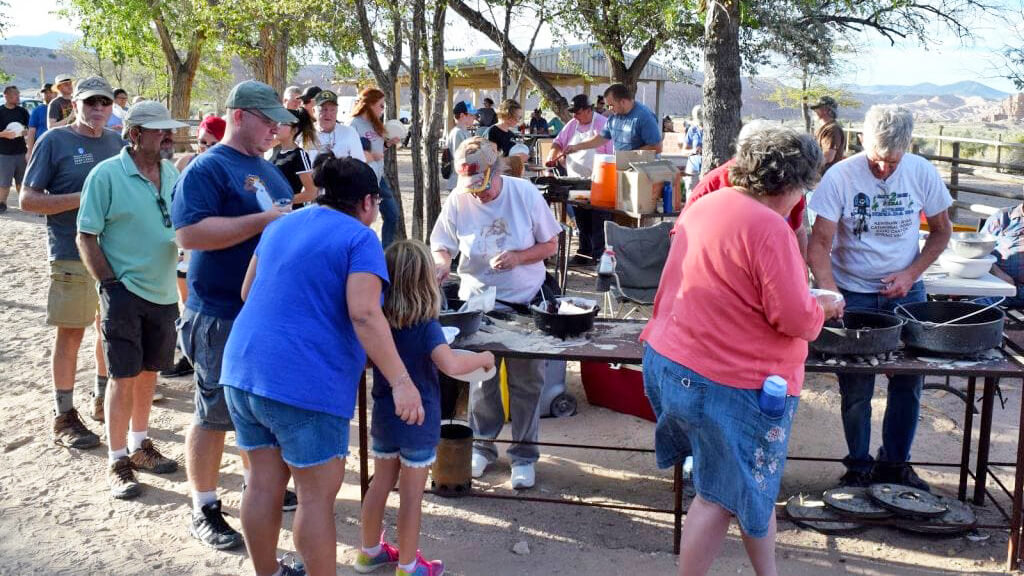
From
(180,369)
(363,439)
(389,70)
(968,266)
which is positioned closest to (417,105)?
(389,70)

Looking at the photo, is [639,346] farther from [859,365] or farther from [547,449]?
[547,449]

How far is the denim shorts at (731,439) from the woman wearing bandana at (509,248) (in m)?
1.53

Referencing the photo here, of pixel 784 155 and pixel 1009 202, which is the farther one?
pixel 1009 202

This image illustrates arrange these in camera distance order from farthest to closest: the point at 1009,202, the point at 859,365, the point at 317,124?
the point at 1009,202 → the point at 317,124 → the point at 859,365

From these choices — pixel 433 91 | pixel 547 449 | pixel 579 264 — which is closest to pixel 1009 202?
pixel 579 264

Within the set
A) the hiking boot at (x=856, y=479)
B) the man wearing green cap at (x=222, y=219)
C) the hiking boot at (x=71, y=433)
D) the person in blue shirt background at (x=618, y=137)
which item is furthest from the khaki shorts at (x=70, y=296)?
the person in blue shirt background at (x=618, y=137)

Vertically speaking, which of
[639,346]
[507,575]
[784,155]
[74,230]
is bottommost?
[507,575]

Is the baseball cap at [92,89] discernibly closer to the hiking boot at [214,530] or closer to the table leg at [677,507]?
the hiking boot at [214,530]

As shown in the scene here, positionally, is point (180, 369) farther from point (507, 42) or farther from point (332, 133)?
point (507, 42)

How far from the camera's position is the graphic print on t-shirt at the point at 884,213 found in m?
3.95

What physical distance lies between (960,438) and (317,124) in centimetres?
495

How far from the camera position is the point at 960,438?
5.07 m

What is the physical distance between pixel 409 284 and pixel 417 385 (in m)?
0.38

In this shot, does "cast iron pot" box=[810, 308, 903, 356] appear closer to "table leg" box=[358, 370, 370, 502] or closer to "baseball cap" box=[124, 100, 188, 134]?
"table leg" box=[358, 370, 370, 502]
